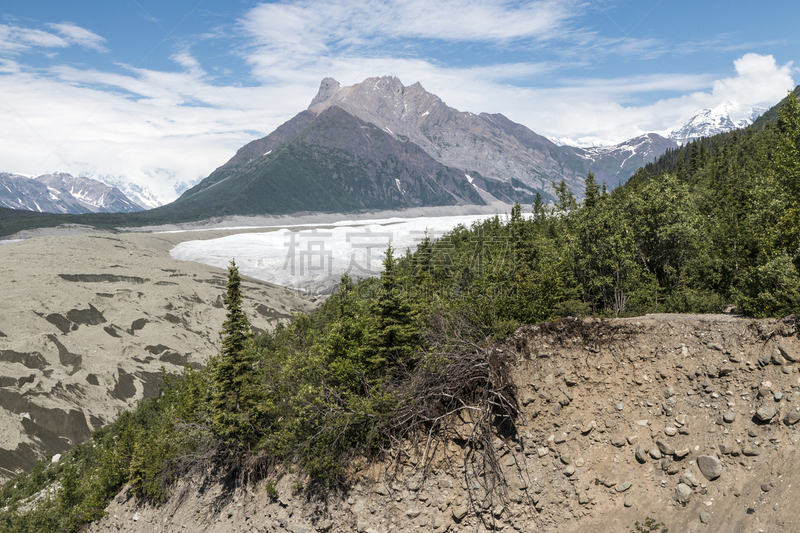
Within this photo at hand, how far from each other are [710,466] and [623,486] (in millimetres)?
2001

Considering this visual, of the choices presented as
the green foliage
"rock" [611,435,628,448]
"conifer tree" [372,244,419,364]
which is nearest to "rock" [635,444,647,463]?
"rock" [611,435,628,448]

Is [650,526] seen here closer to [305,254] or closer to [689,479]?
[689,479]

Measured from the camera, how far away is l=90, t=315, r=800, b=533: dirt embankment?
9805 millimetres

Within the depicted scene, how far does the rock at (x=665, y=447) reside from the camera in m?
10.7

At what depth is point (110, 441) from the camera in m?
28.3

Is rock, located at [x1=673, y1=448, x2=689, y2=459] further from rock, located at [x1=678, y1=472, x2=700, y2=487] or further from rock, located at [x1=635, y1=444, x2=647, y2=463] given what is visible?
rock, located at [x1=635, y1=444, x2=647, y2=463]

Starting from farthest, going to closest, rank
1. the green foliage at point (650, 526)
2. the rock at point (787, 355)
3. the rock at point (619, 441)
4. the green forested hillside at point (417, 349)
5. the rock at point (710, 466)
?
the green forested hillside at point (417, 349) < the rock at point (619, 441) < the rock at point (787, 355) < the rock at point (710, 466) < the green foliage at point (650, 526)

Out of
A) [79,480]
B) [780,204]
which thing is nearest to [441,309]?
[780,204]

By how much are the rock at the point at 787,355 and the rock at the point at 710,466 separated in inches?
126

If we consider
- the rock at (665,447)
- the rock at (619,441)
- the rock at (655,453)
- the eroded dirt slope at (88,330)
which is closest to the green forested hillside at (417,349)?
the rock at (619,441)

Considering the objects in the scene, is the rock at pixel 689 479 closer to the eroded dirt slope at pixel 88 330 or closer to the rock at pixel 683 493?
the rock at pixel 683 493

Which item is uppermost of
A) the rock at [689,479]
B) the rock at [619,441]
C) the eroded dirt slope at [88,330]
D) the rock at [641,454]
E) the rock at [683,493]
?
the rock at [619,441]

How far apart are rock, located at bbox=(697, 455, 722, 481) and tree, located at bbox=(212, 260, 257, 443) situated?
15.1m

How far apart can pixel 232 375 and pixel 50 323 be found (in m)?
40.4
